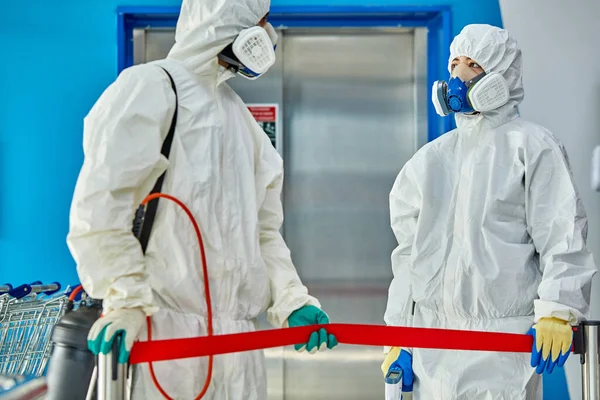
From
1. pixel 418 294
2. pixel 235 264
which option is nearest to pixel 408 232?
pixel 418 294

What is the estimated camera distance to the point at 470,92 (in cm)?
274

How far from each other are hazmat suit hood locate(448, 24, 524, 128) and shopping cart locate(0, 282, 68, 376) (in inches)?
71.3

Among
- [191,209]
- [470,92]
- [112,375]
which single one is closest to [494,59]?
[470,92]

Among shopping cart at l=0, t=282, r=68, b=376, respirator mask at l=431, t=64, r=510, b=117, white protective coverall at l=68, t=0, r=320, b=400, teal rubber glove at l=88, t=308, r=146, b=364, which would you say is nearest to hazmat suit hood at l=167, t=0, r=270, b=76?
white protective coverall at l=68, t=0, r=320, b=400

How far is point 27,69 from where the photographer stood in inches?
166

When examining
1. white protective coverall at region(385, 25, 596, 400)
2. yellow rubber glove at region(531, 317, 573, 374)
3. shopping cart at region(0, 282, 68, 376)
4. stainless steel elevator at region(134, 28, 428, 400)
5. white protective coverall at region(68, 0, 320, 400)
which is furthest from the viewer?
stainless steel elevator at region(134, 28, 428, 400)

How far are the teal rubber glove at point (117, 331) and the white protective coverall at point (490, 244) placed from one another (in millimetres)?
1196

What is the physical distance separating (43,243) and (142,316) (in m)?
2.54

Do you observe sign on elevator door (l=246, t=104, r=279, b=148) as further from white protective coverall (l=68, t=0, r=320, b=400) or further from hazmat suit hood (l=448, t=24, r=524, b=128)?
white protective coverall (l=68, t=0, r=320, b=400)

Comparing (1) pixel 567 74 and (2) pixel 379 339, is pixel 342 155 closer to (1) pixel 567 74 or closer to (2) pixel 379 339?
(1) pixel 567 74

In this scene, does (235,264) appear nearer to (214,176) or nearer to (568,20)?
(214,176)

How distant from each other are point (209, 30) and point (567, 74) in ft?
8.45

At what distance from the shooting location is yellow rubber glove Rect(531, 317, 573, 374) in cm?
226

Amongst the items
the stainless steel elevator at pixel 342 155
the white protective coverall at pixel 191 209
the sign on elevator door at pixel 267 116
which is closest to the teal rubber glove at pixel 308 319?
the white protective coverall at pixel 191 209
